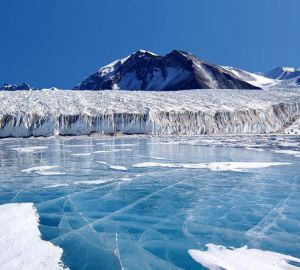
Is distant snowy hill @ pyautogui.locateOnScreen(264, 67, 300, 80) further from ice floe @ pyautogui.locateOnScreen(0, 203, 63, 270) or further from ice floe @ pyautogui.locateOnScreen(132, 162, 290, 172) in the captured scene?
ice floe @ pyautogui.locateOnScreen(0, 203, 63, 270)

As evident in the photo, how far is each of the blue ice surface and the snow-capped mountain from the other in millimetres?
92629

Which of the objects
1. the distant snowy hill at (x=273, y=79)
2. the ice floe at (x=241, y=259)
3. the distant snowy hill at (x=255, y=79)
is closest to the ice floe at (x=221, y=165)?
the ice floe at (x=241, y=259)

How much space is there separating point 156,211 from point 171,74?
378 feet

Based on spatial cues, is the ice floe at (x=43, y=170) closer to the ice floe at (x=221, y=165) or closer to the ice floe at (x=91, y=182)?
the ice floe at (x=91, y=182)

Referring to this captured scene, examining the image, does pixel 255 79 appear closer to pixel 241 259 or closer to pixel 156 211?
pixel 156 211

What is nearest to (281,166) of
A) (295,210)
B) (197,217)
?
(295,210)

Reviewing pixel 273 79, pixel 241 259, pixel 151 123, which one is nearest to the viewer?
pixel 241 259

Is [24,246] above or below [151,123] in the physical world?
below

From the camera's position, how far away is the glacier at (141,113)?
39.8 meters

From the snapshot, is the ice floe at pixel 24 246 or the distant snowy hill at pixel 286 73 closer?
the ice floe at pixel 24 246

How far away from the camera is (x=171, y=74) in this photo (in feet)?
399

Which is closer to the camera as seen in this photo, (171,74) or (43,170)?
(43,170)

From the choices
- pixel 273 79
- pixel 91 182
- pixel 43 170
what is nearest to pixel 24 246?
pixel 91 182

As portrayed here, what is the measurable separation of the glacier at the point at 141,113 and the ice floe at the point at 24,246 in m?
32.3
